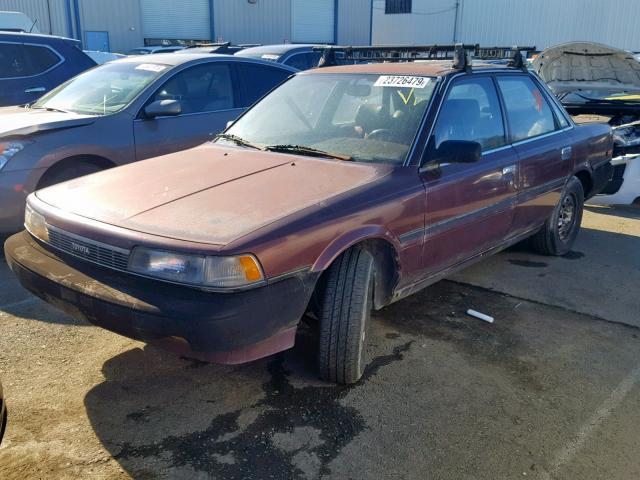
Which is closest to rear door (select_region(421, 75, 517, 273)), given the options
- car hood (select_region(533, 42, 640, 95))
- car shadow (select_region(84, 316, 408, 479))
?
car shadow (select_region(84, 316, 408, 479))

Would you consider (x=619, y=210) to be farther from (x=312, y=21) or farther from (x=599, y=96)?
(x=312, y=21)

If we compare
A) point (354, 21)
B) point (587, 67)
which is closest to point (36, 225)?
point (587, 67)

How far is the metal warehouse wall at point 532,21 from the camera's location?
28.8m

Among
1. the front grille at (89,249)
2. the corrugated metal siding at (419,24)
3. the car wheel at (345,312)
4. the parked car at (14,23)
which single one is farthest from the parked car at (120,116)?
the corrugated metal siding at (419,24)

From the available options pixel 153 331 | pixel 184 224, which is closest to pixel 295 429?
pixel 153 331

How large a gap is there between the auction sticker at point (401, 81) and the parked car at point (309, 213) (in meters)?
0.01

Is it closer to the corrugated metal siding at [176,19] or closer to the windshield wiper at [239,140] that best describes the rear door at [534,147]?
the windshield wiper at [239,140]

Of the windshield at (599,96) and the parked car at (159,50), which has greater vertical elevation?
the parked car at (159,50)

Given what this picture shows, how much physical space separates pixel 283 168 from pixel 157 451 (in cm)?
162

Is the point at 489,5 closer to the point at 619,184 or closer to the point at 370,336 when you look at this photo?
the point at 619,184

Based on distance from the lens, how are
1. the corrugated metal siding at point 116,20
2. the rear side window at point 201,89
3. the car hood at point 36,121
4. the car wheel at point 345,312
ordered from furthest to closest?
the corrugated metal siding at point 116,20
the rear side window at point 201,89
the car hood at point 36,121
the car wheel at point 345,312

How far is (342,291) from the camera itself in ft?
9.59

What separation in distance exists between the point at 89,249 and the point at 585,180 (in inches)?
176

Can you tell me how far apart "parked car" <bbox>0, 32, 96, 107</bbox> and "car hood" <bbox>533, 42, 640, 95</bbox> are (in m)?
5.96
